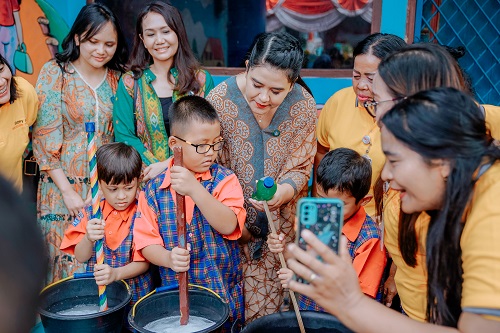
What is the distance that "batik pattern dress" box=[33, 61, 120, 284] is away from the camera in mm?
2824

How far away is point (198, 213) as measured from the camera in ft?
7.41

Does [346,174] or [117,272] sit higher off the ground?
[346,174]

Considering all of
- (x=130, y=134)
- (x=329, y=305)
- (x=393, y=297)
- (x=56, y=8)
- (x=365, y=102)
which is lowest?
(x=393, y=297)

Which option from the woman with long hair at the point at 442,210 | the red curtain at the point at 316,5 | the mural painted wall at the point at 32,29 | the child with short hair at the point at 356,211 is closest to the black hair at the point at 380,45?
the child with short hair at the point at 356,211

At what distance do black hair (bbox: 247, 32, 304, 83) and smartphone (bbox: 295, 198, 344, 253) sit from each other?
1078 mm

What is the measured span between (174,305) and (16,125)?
1297 millimetres

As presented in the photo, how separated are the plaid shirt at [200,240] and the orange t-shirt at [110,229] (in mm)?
220

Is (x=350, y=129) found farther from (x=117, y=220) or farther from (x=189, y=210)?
(x=117, y=220)

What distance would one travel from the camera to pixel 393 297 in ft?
7.62

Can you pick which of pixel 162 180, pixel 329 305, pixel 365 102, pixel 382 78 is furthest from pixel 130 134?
pixel 329 305

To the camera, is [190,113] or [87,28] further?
[87,28]

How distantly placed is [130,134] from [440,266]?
1.82 m

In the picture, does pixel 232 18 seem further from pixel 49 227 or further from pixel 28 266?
pixel 28 266

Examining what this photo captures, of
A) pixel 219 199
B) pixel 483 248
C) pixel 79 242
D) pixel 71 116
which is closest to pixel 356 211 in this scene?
pixel 219 199
